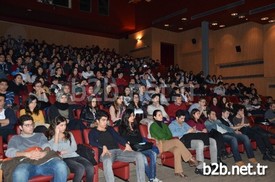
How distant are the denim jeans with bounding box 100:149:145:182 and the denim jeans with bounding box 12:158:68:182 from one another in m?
0.52

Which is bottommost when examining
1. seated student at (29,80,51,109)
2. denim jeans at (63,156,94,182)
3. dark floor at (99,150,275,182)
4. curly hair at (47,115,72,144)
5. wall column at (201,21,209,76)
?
dark floor at (99,150,275,182)

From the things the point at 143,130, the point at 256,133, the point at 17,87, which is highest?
the point at 17,87

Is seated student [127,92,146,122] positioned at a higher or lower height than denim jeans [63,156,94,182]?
higher

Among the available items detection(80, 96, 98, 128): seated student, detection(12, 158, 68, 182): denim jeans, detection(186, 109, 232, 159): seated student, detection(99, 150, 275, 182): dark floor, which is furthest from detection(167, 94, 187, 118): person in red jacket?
detection(12, 158, 68, 182): denim jeans

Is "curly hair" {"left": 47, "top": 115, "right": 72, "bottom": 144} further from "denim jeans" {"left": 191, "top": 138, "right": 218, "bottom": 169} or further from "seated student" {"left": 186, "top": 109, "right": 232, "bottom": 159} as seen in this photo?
"seated student" {"left": 186, "top": 109, "right": 232, "bottom": 159}

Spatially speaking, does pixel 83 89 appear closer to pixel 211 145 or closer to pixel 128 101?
pixel 128 101

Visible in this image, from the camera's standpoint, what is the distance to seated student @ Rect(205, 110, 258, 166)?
445 cm

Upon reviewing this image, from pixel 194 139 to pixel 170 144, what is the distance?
495 millimetres

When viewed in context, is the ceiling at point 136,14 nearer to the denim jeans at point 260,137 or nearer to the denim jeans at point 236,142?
the denim jeans at point 260,137

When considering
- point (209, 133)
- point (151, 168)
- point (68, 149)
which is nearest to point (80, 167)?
point (68, 149)

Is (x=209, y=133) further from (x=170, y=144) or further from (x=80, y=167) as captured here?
(x=80, y=167)

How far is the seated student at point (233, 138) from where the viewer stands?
4.45m

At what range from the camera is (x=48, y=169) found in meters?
2.86

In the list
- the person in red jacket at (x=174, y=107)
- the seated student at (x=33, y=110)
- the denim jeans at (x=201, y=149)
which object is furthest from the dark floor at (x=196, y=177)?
the person in red jacket at (x=174, y=107)
